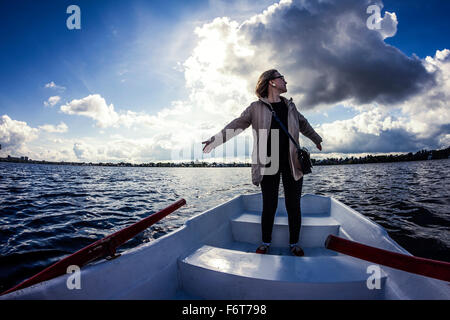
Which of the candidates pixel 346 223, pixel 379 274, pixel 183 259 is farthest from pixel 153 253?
pixel 346 223

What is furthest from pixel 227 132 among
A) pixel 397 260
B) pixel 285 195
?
pixel 397 260

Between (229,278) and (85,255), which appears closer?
(85,255)

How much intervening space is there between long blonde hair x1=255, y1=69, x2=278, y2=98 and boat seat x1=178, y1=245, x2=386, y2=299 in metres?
1.93

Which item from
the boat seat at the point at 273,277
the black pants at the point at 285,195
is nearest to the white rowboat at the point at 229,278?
the boat seat at the point at 273,277

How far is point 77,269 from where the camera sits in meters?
1.29

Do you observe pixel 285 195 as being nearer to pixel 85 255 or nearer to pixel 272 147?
pixel 272 147

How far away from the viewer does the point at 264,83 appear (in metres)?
2.48

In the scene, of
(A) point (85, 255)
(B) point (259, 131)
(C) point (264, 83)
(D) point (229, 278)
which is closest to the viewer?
(A) point (85, 255)

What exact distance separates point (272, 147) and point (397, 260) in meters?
1.47

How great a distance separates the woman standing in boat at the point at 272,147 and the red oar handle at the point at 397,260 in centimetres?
90

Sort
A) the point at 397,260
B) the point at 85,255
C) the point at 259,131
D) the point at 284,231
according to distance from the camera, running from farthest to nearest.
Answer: the point at 284,231, the point at 259,131, the point at 85,255, the point at 397,260

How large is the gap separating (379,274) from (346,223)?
5.29ft

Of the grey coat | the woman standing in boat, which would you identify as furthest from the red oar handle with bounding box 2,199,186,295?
the grey coat
